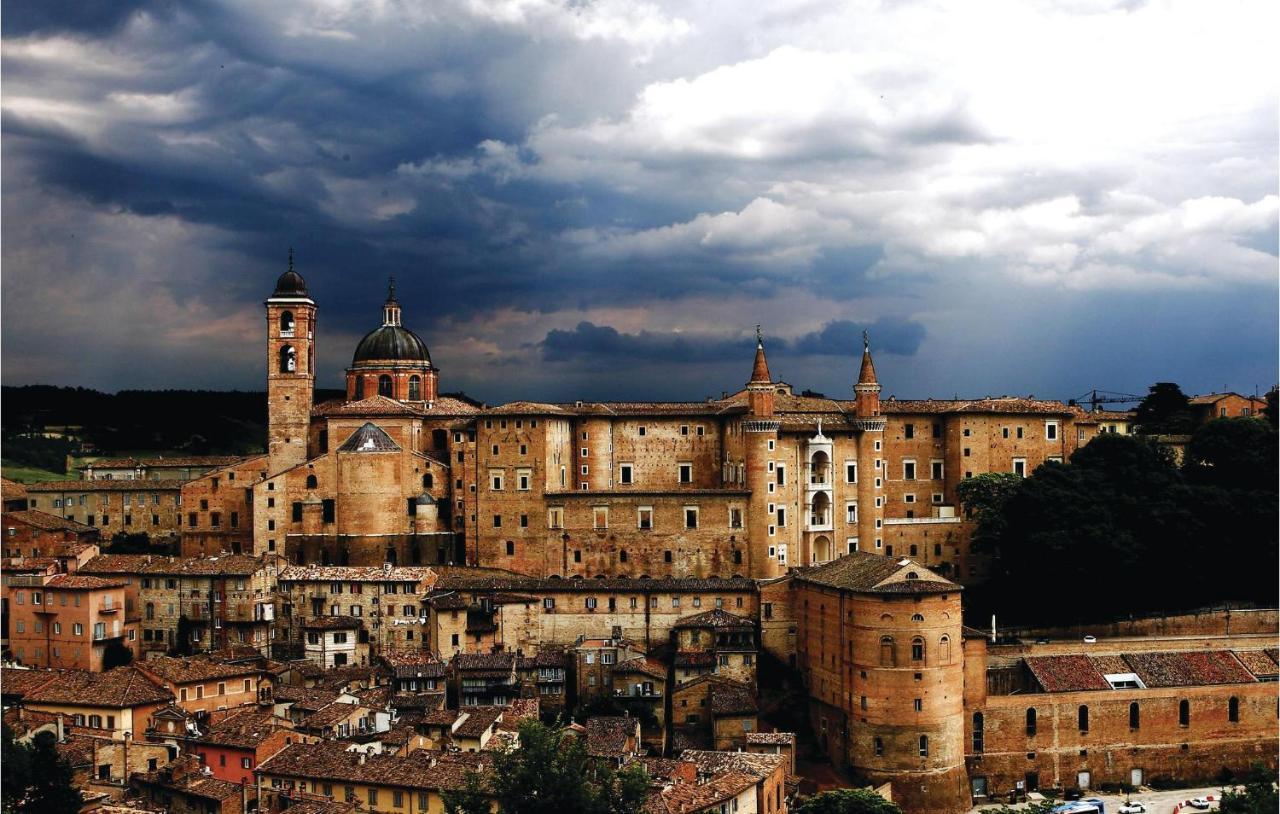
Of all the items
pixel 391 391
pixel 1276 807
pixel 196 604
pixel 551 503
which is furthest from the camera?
pixel 391 391

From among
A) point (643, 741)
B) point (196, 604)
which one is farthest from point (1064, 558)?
point (196, 604)

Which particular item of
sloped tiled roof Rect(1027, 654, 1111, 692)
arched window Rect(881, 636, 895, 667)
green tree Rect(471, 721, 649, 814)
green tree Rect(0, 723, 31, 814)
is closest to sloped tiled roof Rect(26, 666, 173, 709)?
green tree Rect(0, 723, 31, 814)

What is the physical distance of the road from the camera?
4594 cm

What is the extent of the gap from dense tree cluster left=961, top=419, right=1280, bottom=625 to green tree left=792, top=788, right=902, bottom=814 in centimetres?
1575

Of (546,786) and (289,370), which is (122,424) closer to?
(289,370)

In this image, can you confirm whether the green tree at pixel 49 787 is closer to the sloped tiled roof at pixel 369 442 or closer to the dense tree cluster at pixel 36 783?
the dense tree cluster at pixel 36 783

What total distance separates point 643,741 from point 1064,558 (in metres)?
17.9

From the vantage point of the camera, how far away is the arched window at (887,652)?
4672cm

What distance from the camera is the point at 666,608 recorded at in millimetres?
52812

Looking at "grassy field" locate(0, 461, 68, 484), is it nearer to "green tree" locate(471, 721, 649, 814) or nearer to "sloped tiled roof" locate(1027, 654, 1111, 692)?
"green tree" locate(471, 721, 649, 814)

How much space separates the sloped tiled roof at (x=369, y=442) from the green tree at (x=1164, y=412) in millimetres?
36231

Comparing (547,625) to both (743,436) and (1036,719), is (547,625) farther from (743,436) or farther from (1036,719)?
(1036,719)

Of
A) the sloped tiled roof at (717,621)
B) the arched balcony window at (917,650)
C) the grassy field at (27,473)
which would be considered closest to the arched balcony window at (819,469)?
the sloped tiled roof at (717,621)

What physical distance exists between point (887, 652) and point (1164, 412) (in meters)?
33.9
